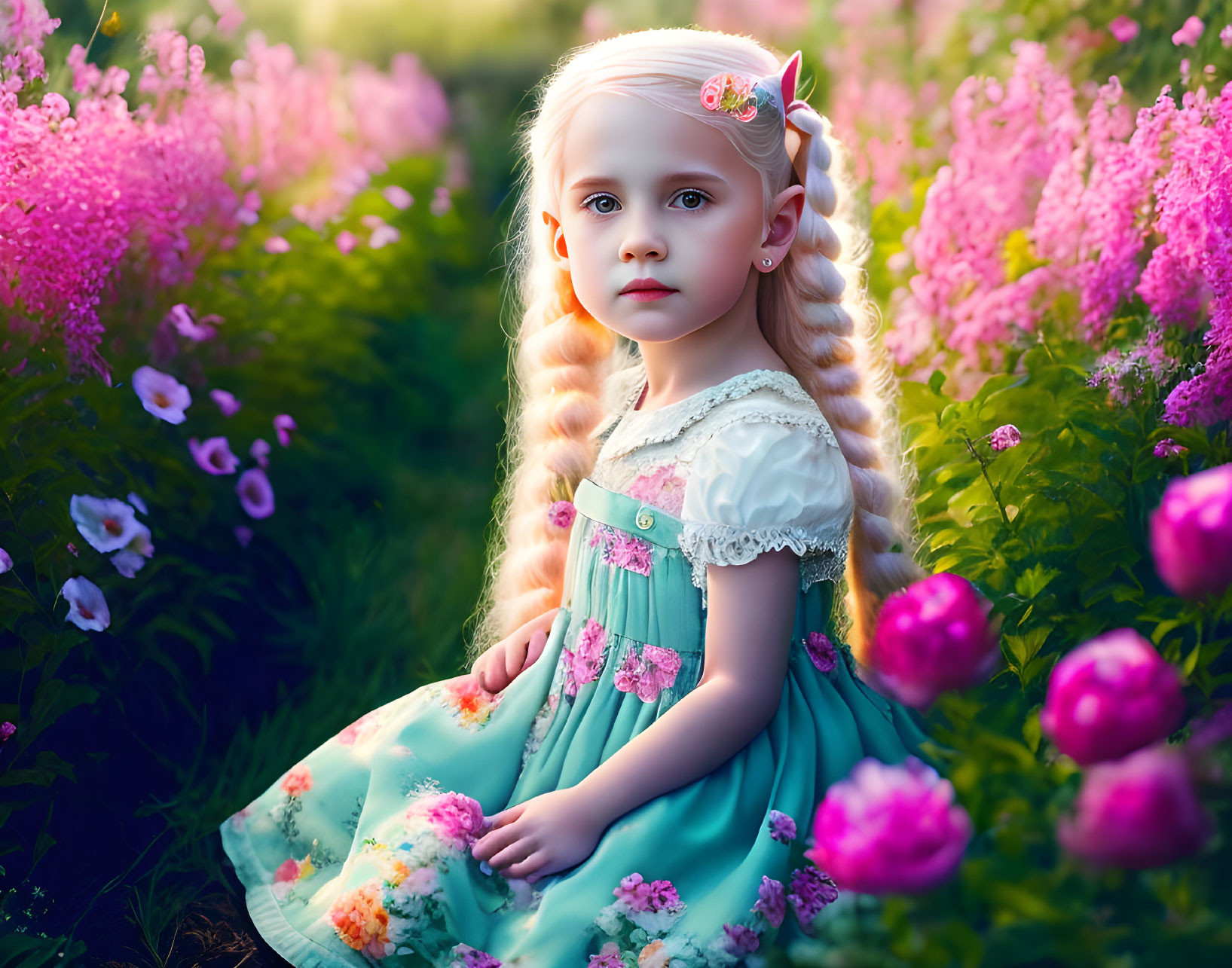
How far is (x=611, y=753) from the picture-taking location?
1639mm

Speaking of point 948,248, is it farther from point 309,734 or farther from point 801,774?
point 309,734

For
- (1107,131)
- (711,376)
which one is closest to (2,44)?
(711,376)

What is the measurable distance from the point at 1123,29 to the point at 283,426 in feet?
7.40

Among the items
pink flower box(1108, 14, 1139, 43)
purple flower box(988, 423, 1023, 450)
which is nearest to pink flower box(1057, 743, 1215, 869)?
purple flower box(988, 423, 1023, 450)

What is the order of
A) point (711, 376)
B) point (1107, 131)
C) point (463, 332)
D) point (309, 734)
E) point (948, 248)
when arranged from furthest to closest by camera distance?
1. point (463, 332)
2. point (948, 248)
3. point (309, 734)
4. point (1107, 131)
5. point (711, 376)

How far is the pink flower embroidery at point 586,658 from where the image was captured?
68.8 inches

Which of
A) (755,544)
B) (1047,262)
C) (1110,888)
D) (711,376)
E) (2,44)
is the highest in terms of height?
(1047,262)

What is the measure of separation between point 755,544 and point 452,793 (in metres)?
0.60

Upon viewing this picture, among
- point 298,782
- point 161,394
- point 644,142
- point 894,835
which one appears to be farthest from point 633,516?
point 161,394

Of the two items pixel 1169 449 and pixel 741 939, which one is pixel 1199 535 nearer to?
pixel 741 939

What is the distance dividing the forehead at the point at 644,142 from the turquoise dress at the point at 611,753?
35 centimetres

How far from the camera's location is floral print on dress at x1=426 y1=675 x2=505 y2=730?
181cm

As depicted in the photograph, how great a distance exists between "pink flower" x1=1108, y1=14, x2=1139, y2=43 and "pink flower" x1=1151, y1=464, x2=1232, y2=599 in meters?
1.98

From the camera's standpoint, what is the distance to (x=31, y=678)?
1941 millimetres
